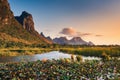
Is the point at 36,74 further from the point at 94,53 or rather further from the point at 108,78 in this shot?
the point at 94,53

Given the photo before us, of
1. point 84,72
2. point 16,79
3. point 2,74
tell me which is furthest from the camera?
point 84,72

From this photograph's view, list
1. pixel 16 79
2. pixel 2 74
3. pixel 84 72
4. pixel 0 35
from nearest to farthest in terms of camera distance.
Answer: pixel 16 79 → pixel 2 74 → pixel 84 72 → pixel 0 35

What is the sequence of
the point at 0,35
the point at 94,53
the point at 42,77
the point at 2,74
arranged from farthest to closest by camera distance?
the point at 0,35
the point at 94,53
the point at 2,74
the point at 42,77

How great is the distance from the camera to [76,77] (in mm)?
24906

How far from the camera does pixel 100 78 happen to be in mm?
25297

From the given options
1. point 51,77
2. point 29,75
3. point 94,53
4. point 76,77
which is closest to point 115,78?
point 76,77

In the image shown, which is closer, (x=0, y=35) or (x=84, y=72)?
→ (x=84, y=72)

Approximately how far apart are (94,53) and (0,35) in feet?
432

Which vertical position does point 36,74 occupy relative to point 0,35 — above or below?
below

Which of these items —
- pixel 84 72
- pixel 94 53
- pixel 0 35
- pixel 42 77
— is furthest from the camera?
pixel 0 35

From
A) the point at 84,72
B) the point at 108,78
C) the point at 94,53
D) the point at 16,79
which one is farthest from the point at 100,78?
the point at 94,53

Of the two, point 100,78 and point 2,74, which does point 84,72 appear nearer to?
point 100,78

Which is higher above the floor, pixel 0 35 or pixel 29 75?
pixel 0 35

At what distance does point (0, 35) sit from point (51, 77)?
168m
